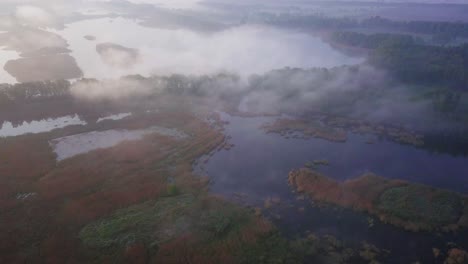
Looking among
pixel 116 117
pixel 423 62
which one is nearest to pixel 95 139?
pixel 116 117

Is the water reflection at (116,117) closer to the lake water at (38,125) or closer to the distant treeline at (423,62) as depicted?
the lake water at (38,125)

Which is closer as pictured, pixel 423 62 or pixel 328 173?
pixel 328 173

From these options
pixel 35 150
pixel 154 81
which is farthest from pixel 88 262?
pixel 154 81

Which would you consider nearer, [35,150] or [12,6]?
[35,150]

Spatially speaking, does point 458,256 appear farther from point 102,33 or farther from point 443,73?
point 102,33

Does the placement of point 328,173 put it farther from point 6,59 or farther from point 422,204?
point 6,59

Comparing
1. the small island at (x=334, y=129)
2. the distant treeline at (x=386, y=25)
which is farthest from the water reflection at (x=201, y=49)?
the small island at (x=334, y=129)
